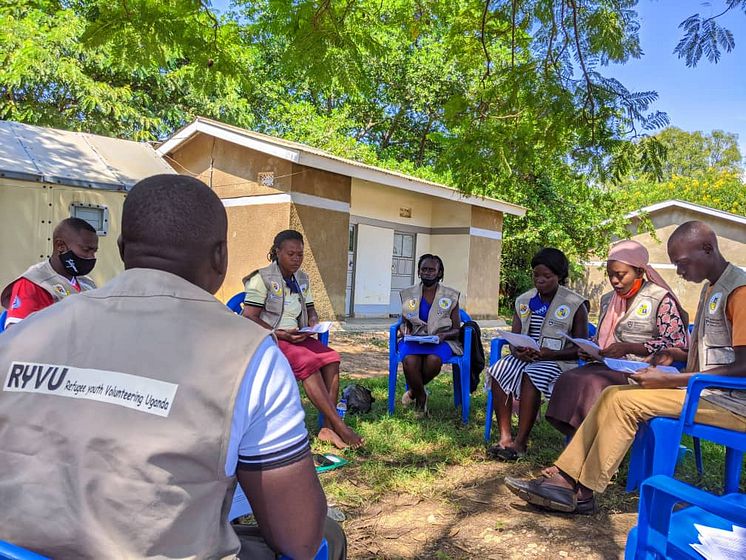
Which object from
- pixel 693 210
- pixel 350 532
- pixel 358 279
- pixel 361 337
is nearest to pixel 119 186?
pixel 361 337

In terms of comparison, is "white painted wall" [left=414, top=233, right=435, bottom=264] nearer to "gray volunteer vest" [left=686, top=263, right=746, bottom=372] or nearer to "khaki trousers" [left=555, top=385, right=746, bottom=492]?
"gray volunteer vest" [left=686, top=263, right=746, bottom=372]

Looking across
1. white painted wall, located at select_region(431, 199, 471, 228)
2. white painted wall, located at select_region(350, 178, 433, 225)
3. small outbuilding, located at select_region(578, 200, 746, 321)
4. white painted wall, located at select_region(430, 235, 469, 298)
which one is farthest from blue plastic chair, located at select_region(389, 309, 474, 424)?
small outbuilding, located at select_region(578, 200, 746, 321)

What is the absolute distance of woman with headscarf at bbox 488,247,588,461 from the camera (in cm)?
372

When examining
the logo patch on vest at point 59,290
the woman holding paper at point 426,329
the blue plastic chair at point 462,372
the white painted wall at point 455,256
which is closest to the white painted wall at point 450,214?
the white painted wall at point 455,256

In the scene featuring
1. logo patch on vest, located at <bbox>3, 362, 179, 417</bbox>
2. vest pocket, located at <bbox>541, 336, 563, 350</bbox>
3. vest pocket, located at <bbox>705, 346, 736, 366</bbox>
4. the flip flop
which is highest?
logo patch on vest, located at <bbox>3, 362, 179, 417</bbox>

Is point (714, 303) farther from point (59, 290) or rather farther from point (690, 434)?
point (59, 290)

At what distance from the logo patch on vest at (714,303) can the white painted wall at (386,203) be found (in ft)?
29.6

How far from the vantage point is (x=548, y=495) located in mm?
2842

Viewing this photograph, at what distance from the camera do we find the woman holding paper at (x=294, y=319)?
3871 mm

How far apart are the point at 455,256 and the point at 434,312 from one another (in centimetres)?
918

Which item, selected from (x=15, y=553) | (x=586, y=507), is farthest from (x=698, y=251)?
(x=15, y=553)

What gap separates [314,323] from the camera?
442 cm

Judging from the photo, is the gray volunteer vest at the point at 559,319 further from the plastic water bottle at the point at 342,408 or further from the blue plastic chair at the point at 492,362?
the plastic water bottle at the point at 342,408

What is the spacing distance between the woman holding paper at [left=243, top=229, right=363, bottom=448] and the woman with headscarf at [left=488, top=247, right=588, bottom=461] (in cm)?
99
